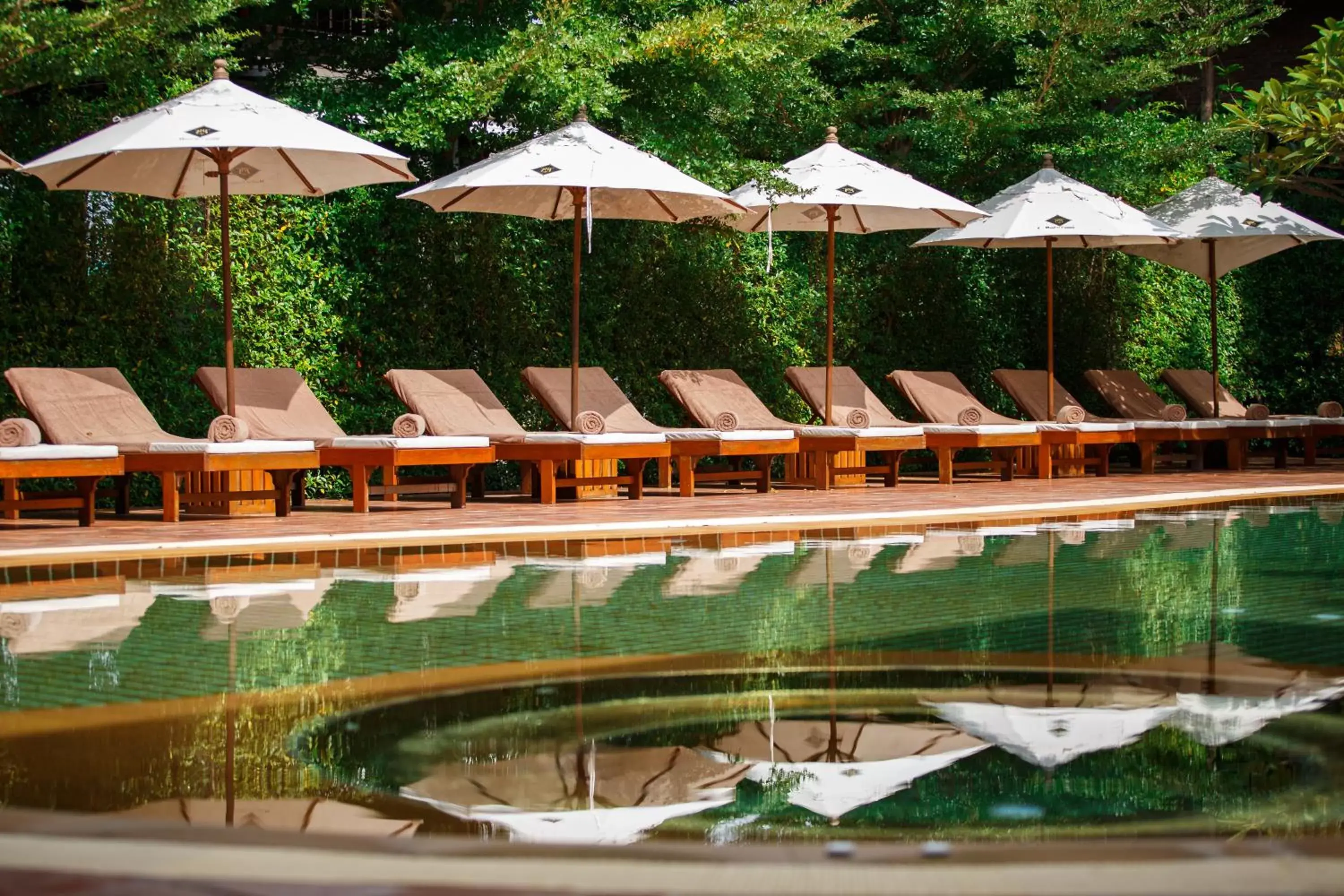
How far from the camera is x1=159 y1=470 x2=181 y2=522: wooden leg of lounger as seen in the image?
945 cm

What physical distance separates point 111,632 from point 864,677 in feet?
8.69

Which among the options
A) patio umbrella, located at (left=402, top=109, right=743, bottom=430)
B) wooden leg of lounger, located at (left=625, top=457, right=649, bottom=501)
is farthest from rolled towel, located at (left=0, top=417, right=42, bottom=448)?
wooden leg of lounger, located at (left=625, top=457, right=649, bottom=501)

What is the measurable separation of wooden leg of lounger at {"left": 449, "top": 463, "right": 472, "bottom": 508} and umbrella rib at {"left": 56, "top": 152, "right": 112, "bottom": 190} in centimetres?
275

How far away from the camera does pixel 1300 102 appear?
14117 mm

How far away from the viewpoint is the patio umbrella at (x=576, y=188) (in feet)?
35.1

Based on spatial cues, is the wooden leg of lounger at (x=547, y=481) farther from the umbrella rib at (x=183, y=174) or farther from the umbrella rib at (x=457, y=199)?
the umbrella rib at (x=183, y=174)

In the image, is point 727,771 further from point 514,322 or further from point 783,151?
point 783,151

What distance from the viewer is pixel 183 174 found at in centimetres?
1029

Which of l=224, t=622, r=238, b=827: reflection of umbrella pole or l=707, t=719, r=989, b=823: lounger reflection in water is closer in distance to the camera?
l=224, t=622, r=238, b=827: reflection of umbrella pole

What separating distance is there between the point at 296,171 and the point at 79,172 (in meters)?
1.45

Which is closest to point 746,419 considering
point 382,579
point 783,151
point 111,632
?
point 783,151

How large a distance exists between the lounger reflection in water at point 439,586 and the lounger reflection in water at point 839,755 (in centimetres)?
217

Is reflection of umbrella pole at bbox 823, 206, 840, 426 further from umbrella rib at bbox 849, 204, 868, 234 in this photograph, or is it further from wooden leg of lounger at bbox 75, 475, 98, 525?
wooden leg of lounger at bbox 75, 475, 98, 525

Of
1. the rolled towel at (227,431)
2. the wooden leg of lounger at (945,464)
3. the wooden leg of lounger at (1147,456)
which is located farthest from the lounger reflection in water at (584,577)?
the wooden leg of lounger at (1147,456)
